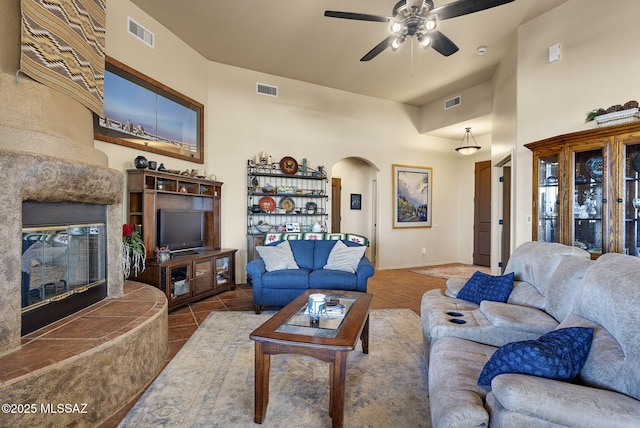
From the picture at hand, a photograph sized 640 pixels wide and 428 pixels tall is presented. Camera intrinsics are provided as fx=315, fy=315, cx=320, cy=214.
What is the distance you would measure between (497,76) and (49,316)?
20.6 feet

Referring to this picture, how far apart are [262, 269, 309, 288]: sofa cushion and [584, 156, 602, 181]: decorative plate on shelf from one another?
10.5ft

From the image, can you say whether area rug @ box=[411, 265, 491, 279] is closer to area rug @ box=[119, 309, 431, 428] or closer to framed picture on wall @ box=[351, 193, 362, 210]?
framed picture on wall @ box=[351, 193, 362, 210]

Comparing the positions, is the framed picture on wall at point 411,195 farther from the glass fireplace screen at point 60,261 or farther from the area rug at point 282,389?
the glass fireplace screen at point 60,261

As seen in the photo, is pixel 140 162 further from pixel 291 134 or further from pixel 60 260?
pixel 291 134

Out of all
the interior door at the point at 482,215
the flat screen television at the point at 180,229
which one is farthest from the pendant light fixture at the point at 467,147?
the flat screen television at the point at 180,229

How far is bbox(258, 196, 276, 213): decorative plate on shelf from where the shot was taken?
5.32 meters

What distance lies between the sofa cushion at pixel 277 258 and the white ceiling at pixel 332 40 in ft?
9.44

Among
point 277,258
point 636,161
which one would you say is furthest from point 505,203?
point 277,258

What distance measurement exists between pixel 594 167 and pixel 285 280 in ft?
11.4

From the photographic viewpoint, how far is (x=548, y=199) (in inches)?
141

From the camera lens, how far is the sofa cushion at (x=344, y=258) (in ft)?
13.1

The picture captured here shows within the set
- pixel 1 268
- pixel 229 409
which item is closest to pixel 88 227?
pixel 1 268

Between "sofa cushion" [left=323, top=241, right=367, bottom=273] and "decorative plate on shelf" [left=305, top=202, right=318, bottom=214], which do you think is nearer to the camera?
"sofa cushion" [left=323, top=241, right=367, bottom=273]

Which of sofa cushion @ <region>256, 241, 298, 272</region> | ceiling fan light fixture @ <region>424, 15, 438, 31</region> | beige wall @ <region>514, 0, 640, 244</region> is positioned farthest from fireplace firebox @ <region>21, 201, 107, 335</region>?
beige wall @ <region>514, 0, 640, 244</region>
